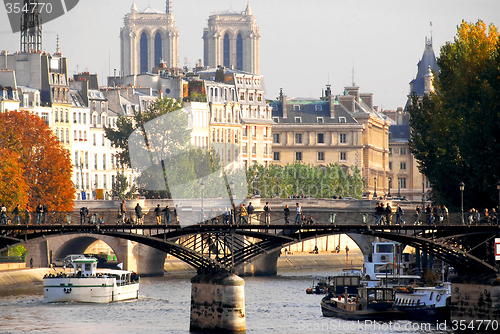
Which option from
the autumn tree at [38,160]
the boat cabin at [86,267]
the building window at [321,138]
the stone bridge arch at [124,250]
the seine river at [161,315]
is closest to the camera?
the seine river at [161,315]

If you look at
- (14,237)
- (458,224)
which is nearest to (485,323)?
(458,224)

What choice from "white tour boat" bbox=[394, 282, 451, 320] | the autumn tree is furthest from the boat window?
"white tour boat" bbox=[394, 282, 451, 320]

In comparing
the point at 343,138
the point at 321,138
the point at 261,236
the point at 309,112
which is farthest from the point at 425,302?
the point at 309,112

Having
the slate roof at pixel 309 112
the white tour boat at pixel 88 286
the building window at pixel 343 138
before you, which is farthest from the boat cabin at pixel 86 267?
the building window at pixel 343 138

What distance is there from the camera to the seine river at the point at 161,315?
7612cm

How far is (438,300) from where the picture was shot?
8144cm

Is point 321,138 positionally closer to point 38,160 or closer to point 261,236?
point 38,160

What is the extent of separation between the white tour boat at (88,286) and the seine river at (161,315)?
1.06 m

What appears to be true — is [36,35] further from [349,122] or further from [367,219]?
[367,219]

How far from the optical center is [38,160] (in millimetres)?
118375

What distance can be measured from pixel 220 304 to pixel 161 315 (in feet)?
50.1

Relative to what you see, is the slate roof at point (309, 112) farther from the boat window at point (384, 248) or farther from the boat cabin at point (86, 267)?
the boat cabin at point (86, 267)

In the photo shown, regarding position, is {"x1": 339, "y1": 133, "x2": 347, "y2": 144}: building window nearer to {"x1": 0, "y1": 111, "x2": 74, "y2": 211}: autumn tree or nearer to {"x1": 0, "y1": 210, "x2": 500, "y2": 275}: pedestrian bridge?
{"x1": 0, "y1": 111, "x2": 74, "y2": 211}: autumn tree

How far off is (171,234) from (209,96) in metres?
109
